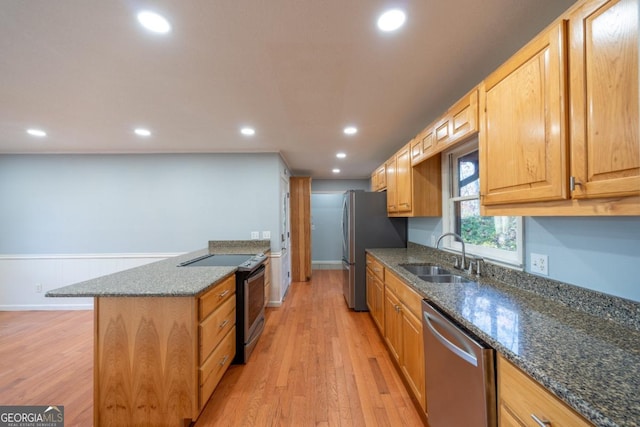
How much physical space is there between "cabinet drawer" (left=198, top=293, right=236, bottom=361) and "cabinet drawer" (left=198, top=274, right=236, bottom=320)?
4 cm

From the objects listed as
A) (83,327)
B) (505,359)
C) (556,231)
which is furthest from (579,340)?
(83,327)

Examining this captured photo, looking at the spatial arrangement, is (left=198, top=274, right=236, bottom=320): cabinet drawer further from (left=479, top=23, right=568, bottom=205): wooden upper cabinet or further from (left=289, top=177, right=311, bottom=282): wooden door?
(left=289, top=177, right=311, bottom=282): wooden door

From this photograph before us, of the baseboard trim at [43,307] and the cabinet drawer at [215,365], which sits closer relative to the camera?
the cabinet drawer at [215,365]

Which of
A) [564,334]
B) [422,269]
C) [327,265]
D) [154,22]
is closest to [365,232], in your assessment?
[422,269]

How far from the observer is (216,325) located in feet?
5.90

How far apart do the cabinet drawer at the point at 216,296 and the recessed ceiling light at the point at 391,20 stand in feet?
6.54

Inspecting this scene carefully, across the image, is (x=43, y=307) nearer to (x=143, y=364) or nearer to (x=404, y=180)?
(x=143, y=364)

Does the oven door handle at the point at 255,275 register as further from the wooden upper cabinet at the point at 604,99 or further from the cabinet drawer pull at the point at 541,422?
the wooden upper cabinet at the point at 604,99

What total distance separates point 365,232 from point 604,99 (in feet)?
8.82

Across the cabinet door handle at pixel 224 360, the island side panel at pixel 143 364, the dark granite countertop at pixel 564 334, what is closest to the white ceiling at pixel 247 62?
the dark granite countertop at pixel 564 334

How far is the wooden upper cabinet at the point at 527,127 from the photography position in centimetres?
96

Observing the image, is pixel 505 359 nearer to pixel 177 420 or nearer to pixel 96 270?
pixel 177 420

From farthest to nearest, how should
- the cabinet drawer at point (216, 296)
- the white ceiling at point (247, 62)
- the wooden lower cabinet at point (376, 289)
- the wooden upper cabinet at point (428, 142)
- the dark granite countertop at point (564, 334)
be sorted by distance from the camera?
the wooden lower cabinet at point (376, 289)
the wooden upper cabinet at point (428, 142)
the cabinet drawer at point (216, 296)
the white ceiling at point (247, 62)
the dark granite countertop at point (564, 334)

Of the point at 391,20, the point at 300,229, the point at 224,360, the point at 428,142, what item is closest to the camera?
the point at 391,20
